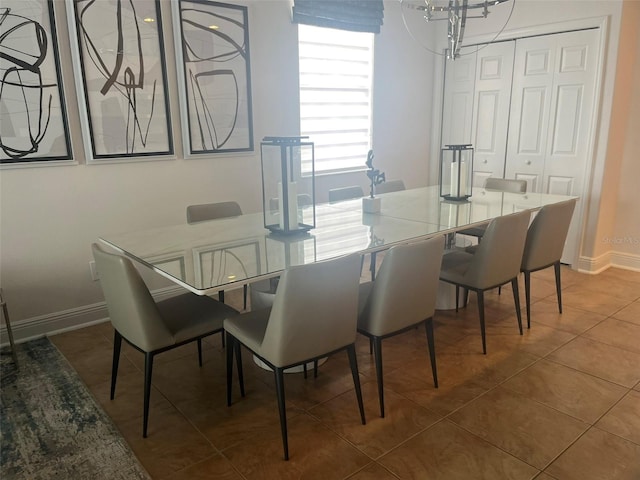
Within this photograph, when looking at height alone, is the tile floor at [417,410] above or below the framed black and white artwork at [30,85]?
below

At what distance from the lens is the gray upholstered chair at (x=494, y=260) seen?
105 inches

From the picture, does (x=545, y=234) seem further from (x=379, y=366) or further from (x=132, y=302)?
(x=132, y=302)

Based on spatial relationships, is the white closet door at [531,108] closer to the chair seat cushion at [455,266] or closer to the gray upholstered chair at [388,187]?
the gray upholstered chair at [388,187]

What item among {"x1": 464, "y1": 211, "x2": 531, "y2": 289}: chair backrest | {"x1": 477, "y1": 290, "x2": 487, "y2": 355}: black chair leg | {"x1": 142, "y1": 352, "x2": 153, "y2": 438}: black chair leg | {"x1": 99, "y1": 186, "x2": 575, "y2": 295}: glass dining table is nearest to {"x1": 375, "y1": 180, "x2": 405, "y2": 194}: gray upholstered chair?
{"x1": 99, "y1": 186, "x2": 575, "y2": 295}: glass dining table

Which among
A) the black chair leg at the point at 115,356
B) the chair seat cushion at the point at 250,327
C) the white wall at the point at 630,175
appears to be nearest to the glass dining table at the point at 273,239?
the chair seat cushion at the point at 250,327

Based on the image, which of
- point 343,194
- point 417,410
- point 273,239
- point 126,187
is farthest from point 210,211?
point 417,410

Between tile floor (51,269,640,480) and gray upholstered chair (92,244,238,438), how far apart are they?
1.01ft

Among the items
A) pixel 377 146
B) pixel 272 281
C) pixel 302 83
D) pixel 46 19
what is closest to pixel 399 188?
pixel 377 146

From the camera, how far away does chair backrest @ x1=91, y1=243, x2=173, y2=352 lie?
1933 millimetres

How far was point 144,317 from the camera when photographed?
199 centimetres

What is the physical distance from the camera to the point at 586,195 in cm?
421

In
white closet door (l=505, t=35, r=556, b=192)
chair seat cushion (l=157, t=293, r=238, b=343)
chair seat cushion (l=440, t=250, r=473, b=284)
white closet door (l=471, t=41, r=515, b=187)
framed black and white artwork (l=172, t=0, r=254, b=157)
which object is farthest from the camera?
white closet door (l=471, t=41, r=515, b=187)

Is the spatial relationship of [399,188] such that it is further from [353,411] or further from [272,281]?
[353,411]

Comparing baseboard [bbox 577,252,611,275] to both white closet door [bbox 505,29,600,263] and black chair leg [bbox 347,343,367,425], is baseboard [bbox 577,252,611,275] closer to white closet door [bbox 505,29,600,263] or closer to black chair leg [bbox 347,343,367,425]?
white closet door [bbox 505,29,600,263]
